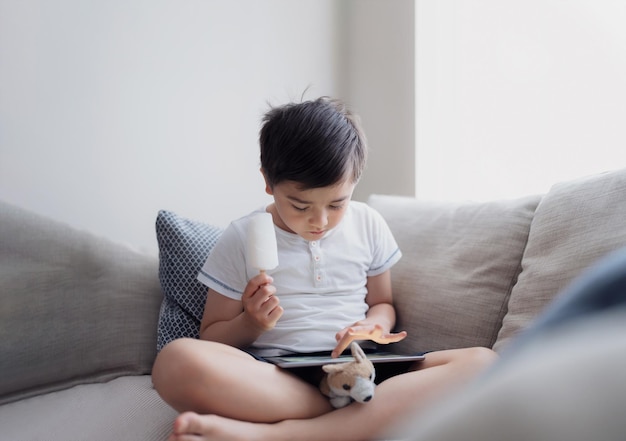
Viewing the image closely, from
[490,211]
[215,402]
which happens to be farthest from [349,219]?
[215,402]

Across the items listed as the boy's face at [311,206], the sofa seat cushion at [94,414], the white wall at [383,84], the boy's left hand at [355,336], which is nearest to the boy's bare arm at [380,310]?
the boy's left hand at [355,336]

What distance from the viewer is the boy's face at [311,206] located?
4.74ft

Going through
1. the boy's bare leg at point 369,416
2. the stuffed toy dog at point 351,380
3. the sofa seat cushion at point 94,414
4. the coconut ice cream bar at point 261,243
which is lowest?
the sofa seat cushion at point 94,414

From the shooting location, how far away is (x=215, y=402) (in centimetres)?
119

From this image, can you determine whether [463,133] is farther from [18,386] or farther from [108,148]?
[18,386]

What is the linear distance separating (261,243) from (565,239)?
25.6 inches

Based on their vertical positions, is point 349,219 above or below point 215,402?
above

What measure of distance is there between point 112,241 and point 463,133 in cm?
128

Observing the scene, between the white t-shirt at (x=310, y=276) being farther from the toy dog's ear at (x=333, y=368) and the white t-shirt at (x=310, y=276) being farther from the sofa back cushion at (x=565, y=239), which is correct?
the sofa back cushion at (x=565, y=239)

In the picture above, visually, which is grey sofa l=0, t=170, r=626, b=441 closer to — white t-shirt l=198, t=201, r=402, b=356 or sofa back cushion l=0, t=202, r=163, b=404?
sofa back cushion l=0, t=202, r=163, b=404

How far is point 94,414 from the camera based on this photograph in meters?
1.49

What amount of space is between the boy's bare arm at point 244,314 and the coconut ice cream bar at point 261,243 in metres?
0.04

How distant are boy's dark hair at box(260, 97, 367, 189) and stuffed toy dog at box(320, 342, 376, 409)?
392 mm

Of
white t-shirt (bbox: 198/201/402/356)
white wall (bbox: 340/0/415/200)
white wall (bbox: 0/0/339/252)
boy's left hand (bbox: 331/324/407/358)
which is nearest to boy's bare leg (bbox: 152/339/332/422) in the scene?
boy's left hand (bbox: 331/324/407/358)
